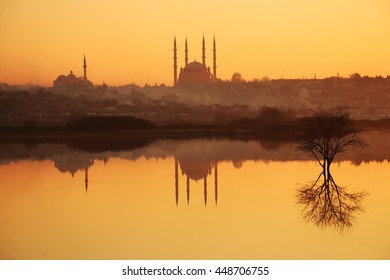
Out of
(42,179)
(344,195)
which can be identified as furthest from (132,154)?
(344,195)

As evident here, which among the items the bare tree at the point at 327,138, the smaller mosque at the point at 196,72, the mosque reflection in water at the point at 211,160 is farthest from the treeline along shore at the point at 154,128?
the smaller mosque at the point at 196,72

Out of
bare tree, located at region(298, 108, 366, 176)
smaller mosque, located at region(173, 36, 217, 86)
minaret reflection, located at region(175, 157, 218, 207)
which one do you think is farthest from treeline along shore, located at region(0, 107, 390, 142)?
smaller mosque, located at region(173, 36, 217, 86)

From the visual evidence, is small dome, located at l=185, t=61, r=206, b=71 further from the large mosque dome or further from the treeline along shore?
the treeline along shore

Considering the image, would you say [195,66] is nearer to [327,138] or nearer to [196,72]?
[196,72]

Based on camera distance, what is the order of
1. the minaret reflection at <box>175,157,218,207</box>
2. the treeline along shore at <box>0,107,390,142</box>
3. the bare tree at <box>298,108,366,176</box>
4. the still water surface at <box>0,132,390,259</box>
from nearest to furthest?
the still water surface at <box>0,132,390,259</box>, the minaret reflection at <box>175,157,218,207</box>, the bare tree at <box>298,108,366,176</box>, the treeline along shore at <box>0,107,390,142</box>

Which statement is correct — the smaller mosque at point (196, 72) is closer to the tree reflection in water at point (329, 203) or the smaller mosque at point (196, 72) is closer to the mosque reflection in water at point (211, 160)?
the mosque reflection in water at point (211, 160)
